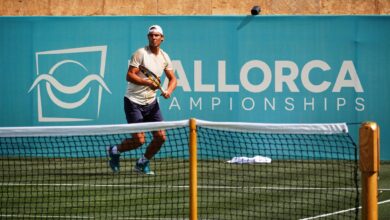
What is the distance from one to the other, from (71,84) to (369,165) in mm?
8494

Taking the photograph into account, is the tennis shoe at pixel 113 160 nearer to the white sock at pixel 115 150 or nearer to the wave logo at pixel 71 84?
the white sock at pixel 115 150

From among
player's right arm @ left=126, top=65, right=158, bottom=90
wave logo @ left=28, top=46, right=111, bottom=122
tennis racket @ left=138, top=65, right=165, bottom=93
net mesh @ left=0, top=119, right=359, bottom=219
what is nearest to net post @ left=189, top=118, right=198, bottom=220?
net mesh @ left=0, top=119, right=359, bottom=219

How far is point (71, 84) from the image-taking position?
14.4m

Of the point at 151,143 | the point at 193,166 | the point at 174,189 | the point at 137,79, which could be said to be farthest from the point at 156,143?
the point at 193,166

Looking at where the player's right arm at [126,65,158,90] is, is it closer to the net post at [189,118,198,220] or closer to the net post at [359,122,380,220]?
the net post at [189,118,198,220]

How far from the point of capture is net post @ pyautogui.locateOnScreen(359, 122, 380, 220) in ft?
21.2

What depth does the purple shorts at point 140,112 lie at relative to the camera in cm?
1210

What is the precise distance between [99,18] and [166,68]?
7.96 ft

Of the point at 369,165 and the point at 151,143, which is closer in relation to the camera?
the point at 369,165

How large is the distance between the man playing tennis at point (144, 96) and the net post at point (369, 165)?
5.45m

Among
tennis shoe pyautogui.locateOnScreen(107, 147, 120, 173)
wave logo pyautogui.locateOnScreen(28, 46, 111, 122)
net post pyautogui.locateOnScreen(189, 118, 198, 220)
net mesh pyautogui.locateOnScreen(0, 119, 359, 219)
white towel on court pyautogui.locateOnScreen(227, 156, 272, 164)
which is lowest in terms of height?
net mesh pyautogui.locateOnScreen(0, 119, 359, 219)

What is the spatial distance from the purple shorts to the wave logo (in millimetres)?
2266

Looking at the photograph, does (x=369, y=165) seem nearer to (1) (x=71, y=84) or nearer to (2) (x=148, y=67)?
(2) (x=148, y=67)

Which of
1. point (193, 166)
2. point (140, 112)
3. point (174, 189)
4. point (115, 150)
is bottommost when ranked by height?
point (174, 189)
